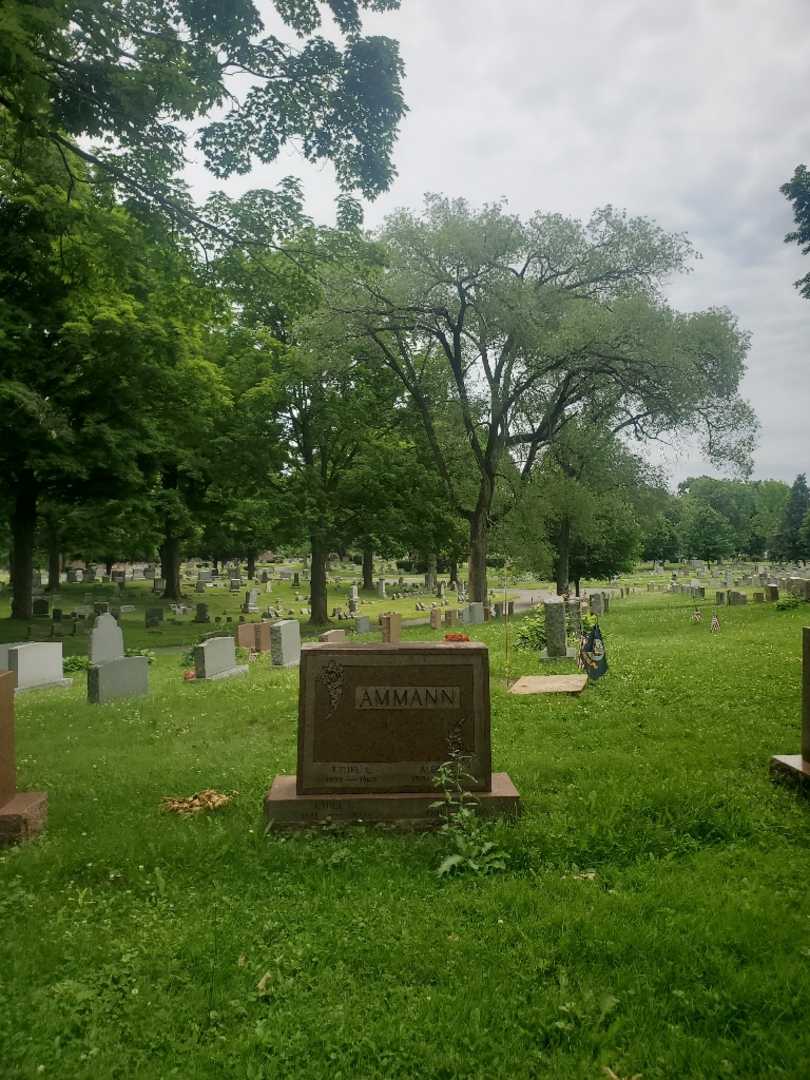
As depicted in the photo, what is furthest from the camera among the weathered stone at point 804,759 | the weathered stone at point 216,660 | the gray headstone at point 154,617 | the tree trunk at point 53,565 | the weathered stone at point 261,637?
the tree trunk at point 53,565

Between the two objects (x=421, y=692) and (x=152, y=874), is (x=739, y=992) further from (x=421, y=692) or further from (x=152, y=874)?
(x=152, y=874)

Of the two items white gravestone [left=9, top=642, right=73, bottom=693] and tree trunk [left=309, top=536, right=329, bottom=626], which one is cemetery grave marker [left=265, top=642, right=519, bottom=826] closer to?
white gravestone [left=9, top=642, right=73, bottom=693]

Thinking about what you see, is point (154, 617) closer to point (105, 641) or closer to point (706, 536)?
point (105, 641)

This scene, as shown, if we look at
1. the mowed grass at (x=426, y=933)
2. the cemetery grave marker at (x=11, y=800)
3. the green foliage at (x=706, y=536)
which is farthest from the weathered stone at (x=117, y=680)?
the green foliage at (x=706, y=536)

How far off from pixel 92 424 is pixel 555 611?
17723 millimetres

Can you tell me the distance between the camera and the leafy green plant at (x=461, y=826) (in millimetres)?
5008

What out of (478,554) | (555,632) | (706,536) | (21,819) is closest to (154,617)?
(478,554)

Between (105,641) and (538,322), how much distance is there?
14.9 meters

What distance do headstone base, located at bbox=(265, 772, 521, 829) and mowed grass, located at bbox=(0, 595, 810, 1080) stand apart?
0.56ft

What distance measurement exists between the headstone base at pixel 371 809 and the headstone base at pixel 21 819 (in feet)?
5.99

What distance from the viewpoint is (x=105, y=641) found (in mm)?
16281

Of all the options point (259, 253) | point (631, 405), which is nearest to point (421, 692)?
point (259, 253)

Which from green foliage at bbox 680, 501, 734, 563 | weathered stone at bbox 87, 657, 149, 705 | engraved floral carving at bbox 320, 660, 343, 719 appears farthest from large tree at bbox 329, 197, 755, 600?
green foliage at bbox 680, 501, 734, 563

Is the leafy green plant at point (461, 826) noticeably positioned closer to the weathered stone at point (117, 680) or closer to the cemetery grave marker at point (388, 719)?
the cemetery grave marker at point (388, 719)
